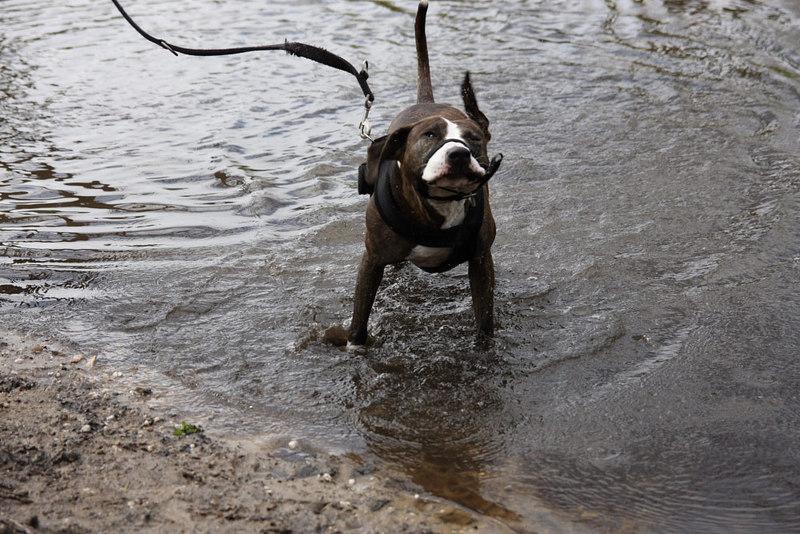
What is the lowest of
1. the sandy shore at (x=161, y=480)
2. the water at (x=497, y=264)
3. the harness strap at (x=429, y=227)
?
the water at (x=497, y=264)

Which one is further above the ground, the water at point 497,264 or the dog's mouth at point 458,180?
the dog's mouth at point 458,180

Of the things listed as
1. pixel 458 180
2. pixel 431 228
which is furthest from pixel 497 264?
pixel 458 180

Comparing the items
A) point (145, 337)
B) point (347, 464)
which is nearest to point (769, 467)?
point (347, 464)

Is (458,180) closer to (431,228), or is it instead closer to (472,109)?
(431,228)

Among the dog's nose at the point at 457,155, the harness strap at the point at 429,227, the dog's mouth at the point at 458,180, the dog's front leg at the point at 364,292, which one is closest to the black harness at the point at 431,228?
the harness strap at the point at 429,227

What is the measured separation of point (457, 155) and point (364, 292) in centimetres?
122

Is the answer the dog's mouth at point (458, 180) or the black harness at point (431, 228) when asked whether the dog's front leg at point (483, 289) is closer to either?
the black harness at point (431, 228)

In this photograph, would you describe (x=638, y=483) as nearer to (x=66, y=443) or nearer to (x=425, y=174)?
(x=425, y=174)

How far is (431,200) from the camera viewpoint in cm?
423

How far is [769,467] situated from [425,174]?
2.05 meters

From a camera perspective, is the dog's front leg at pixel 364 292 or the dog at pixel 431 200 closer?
the dog at pixel 431 200

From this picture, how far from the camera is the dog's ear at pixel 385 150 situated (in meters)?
4.19

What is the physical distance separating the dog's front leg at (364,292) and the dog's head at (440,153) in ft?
1.78

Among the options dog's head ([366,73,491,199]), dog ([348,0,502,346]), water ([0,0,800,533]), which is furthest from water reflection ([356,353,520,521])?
dog's head ([366,73,491,199])
